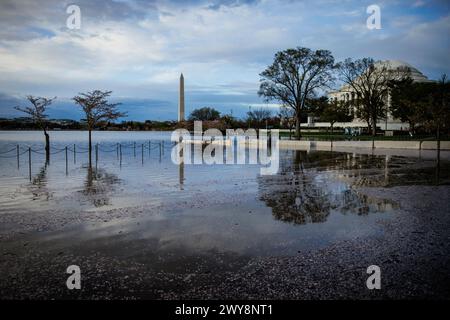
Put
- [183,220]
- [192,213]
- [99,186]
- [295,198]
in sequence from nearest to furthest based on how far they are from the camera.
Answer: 1. [183,220]
2. [192,213]
3. [295,198]
4. [99,186]

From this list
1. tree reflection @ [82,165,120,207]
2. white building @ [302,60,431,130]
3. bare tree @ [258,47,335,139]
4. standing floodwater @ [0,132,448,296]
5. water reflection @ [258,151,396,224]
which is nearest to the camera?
standing floodwater @ [0,132,448,296]

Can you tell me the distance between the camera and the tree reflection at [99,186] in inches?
437

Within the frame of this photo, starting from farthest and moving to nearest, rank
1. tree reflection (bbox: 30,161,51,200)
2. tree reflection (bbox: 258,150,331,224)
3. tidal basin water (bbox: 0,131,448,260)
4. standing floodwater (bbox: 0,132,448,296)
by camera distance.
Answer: tree reflection (bbox: 30,161,51,200)
tree reflection (bbox: 258,150,331,224)
tidal basin water (bbox: 0,131,448,260)
standing floodwater (bbox: 0,132,448,296)

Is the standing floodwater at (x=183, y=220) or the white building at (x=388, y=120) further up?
the white building at (x=388, y=120)

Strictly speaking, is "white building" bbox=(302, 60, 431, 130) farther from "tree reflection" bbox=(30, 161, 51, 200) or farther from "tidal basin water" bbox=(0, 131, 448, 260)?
"tree reflection" bbox=(30, 161, 51, 200)

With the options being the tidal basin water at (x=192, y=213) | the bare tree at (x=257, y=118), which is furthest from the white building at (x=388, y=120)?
the tidal basin water at (x=192, y=213)

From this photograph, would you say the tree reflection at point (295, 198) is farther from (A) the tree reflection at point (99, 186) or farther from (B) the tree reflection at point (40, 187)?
(B) the tree reflection at point (40, 187)

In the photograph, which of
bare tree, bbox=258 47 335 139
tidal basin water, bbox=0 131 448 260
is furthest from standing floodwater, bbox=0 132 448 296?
bare tree, bbox=258 47 335 139

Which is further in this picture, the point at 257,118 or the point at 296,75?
the point at 257,118

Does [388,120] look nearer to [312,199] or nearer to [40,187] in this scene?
[312,199]

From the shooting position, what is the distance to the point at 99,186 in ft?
46.2

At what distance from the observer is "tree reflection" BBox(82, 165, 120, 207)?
11090 mm

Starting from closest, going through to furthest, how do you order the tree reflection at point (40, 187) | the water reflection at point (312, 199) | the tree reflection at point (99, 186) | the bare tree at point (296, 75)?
the water reflection at point (312, 199), the tree reflection at point (99, 186), the tree reflection at point (40, 187), the bare tree at point (296, 75)

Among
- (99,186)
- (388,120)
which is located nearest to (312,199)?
(99,186)
